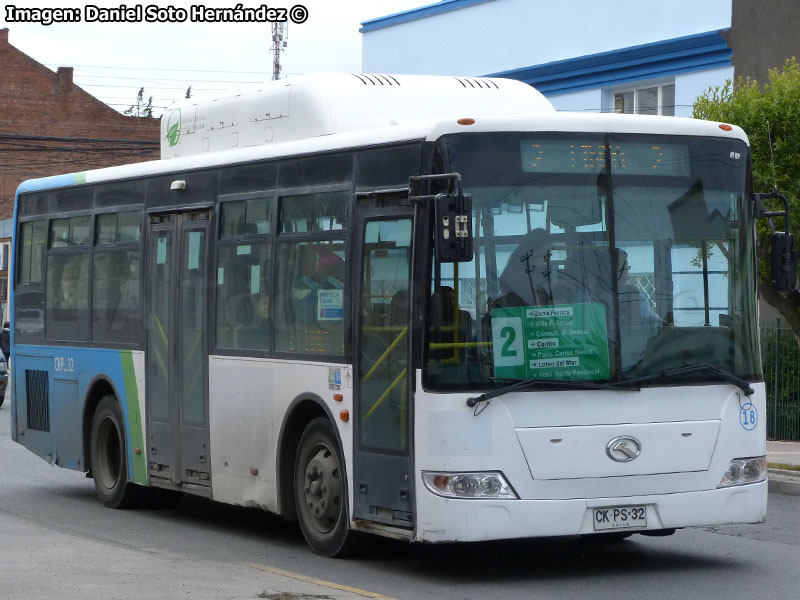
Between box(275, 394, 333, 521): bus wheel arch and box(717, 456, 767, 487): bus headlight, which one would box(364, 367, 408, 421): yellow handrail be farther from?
box(717, 456, 767, 487): bus headlight

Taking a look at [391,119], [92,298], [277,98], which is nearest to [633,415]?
[391,119]

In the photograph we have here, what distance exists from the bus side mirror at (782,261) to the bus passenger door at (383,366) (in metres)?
2.51

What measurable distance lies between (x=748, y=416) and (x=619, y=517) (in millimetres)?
1173

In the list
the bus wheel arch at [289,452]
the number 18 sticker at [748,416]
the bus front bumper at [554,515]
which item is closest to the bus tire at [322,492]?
the bus wheel arch at [289,452]

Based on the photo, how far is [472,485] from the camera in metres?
8.76

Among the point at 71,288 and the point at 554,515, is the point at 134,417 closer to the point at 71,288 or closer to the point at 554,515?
the point at 71,288

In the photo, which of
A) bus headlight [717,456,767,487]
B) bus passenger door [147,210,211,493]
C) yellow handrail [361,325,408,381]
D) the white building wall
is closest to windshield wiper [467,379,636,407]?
yellow handrail [361,325,408,381]

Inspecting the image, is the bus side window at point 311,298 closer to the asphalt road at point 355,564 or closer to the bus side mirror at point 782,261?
the asphalt road at point 355,564

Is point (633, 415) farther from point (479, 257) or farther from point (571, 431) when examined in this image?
point (479, 257)

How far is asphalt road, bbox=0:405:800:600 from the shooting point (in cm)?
853

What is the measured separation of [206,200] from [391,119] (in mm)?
1863

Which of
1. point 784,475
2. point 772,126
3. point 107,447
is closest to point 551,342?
point 107,447

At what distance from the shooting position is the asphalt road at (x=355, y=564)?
8.53 meters

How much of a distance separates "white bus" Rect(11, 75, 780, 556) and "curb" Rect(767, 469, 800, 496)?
5508 mm
